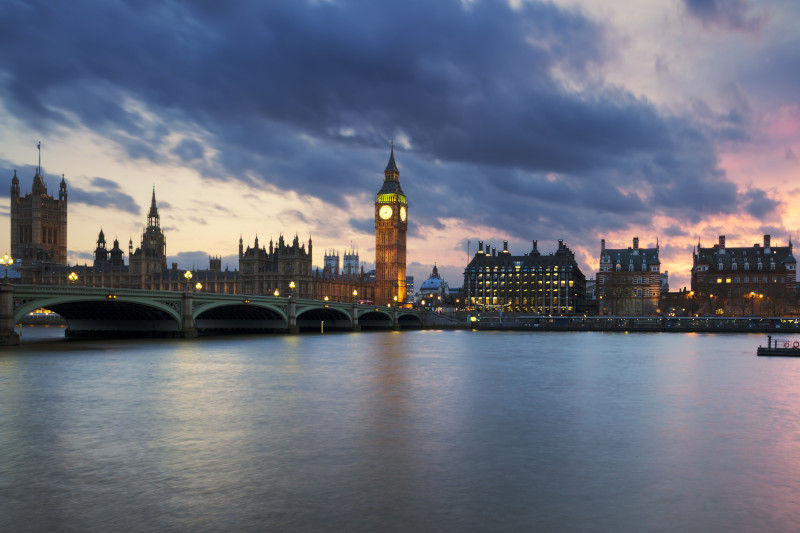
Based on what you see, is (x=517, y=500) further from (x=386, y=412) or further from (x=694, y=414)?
(x=694, y=414)

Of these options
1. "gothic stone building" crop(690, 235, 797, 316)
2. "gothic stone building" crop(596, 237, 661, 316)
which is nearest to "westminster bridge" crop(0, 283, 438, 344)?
"gothic stone building" crop(596, 237, 661, 316)

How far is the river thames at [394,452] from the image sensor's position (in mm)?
13812

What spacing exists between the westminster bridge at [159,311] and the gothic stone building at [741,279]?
8855 cm

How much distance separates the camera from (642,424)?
2572cm

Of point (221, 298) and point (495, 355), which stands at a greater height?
point (221, 298)

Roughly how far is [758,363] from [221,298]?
57.9m

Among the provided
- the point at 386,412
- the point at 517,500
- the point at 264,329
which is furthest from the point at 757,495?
the point at 264,329

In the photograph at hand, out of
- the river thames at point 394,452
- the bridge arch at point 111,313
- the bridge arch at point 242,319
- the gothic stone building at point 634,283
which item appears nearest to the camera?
the river thames at point 394,452

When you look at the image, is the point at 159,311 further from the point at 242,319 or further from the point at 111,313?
the point at 242,319

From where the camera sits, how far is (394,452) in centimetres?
2016

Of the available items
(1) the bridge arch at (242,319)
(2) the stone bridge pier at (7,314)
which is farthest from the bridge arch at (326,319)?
(2) the stone bridge pier at (7,314)

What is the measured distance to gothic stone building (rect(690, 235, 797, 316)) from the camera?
167000 millimetres

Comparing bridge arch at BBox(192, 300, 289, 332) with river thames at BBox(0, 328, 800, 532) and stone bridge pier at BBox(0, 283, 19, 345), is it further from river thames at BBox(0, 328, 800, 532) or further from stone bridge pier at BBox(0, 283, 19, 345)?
river thames at BBox(0, 328, 800, 532)

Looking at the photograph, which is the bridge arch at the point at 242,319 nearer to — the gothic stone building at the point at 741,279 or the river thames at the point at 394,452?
the river thames at the point at 394,452
